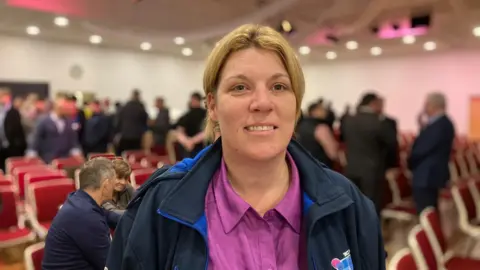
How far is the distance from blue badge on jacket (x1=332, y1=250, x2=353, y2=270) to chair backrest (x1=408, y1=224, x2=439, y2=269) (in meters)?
1.59

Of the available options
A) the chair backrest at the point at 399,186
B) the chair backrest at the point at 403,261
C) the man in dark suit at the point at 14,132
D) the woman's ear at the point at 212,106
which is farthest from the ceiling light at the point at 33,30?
the woman's ear at the point at 212,106

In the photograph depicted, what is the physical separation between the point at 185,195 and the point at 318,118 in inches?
177

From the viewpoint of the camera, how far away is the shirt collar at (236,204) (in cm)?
107

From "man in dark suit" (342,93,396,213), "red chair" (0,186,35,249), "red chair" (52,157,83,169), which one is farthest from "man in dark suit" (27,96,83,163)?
"man in dark suit" (342,93,396,213)

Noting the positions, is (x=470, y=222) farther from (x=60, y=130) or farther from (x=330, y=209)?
(x=60, y=130)

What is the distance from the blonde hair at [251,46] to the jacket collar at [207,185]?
6.1 inches

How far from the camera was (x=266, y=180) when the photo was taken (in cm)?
110

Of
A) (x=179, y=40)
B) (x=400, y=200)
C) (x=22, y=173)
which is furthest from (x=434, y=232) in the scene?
(x=179, y=40)

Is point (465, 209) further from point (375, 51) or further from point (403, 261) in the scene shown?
point (375, 51)

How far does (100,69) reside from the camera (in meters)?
13.2

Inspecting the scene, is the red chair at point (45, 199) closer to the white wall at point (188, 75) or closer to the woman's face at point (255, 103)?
the woman's face at point (255, 103)

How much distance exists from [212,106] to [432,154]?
14.6 feet

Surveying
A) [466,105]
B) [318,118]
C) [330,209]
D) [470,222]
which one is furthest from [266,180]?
[466,105]

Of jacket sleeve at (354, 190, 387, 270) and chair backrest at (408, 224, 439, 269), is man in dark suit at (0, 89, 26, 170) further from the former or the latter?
Answer: jacket sleeve at (354, 190, 387, 270)
